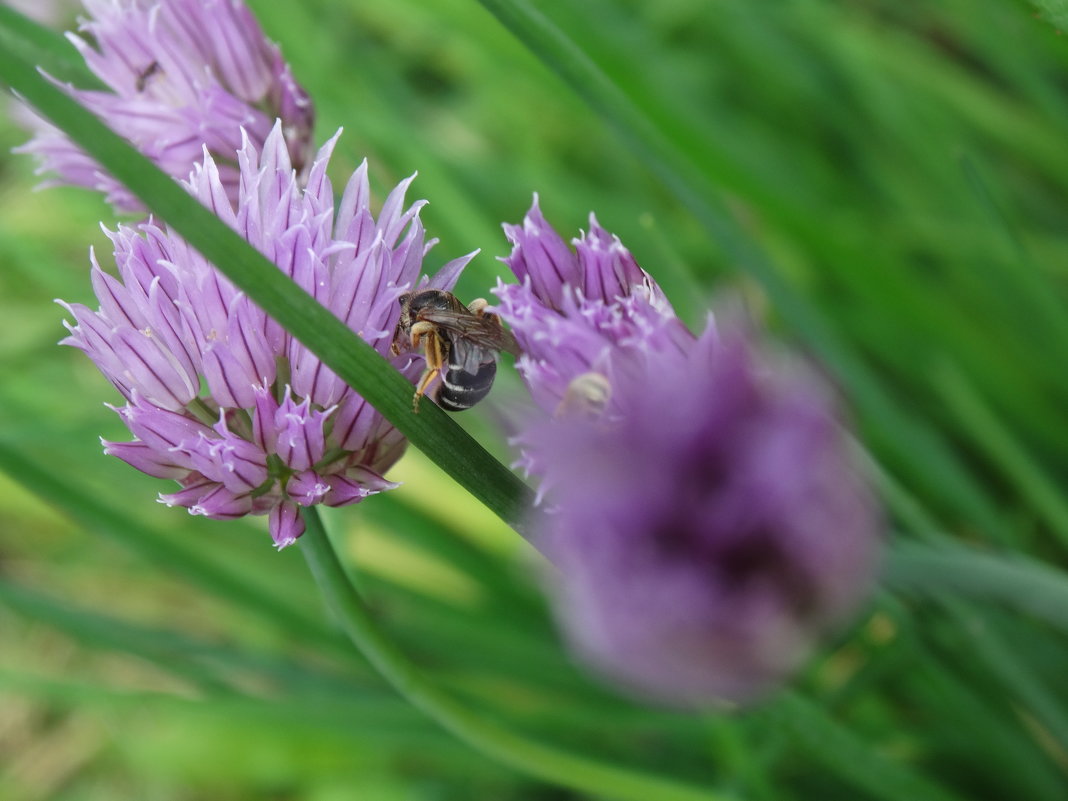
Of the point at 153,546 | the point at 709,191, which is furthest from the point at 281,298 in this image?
the point at 153,546

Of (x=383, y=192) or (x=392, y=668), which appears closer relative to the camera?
(x=392, y=668)

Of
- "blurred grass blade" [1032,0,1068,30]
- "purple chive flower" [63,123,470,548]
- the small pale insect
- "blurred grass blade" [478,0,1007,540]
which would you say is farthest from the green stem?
"blurred grass blade" [1032,0,1068,30]

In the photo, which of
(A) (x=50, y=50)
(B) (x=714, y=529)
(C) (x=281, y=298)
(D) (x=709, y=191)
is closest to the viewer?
(B) (x=714, y=529)

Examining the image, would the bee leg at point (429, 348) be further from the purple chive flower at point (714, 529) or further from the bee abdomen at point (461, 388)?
the purple chive flower at point (714, 529)

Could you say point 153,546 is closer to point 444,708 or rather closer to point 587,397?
point 444,708

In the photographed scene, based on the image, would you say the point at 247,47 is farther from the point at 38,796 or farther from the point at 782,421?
the point at 38,796

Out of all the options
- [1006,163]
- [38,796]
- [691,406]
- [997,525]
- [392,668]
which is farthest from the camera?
[38,796]

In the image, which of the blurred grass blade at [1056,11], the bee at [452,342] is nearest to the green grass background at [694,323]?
the blurred grass blade at [1056,11]

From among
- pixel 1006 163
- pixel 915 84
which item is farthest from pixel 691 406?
pixel 1006 163
